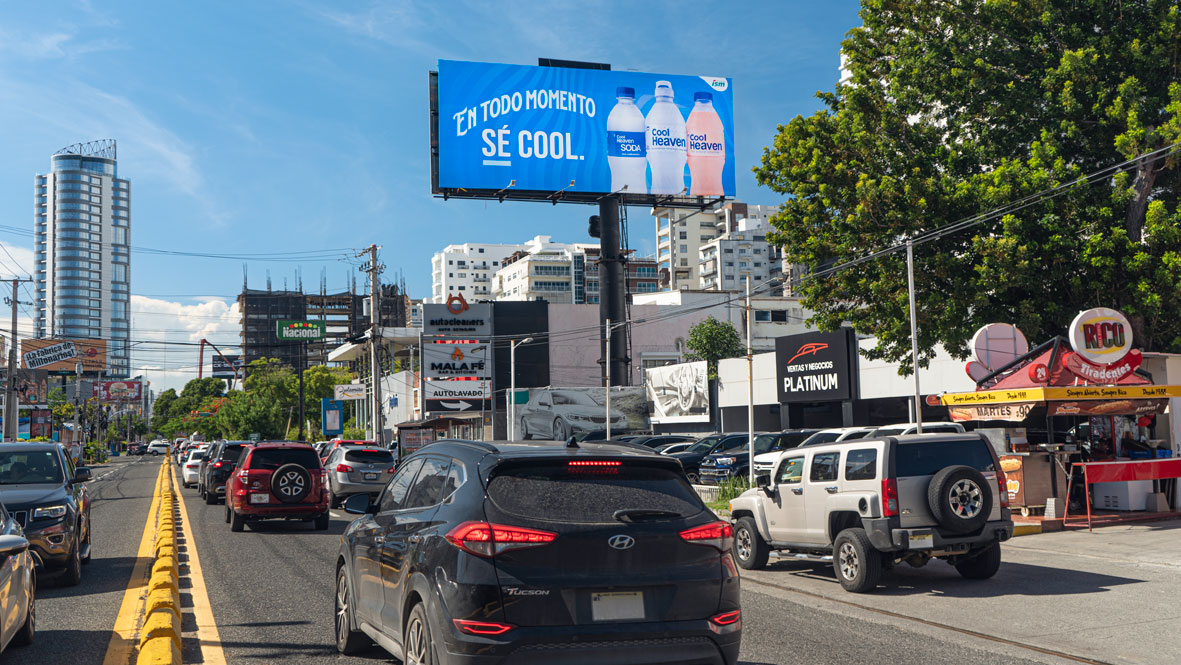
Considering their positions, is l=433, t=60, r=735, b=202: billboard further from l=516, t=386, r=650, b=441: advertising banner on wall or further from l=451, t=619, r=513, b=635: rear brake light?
l=451, t=619, r=513, b=635: rear brake light

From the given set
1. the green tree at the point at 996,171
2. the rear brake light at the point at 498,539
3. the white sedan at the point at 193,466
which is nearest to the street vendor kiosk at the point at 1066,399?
the green tree at the point at 996,171

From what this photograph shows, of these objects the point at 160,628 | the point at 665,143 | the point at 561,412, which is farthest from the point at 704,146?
the point at 160,628

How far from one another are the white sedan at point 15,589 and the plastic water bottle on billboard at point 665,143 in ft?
168

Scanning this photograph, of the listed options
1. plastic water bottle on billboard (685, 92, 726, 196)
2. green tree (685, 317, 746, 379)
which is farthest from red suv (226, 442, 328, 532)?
green tree (685, 317, 746, 379)

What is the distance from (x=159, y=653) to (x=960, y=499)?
900 cm

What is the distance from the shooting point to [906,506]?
38.7 ft

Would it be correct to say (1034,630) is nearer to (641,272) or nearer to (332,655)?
(332,655)

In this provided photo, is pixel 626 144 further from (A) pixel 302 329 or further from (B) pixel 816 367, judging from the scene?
(A) pixel 302 329

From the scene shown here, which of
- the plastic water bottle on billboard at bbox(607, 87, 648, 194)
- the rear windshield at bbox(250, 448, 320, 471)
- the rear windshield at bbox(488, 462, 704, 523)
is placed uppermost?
the plastic water bottle on billboard at bbox(607, 87, 648, 194)

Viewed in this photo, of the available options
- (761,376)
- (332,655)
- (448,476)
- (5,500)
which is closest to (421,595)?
(448,476)

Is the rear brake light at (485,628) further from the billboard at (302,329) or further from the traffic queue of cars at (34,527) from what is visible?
the billboard at (302,329)

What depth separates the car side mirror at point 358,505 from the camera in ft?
25.6

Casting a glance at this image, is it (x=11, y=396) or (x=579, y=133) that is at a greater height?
(x=579, y=133)

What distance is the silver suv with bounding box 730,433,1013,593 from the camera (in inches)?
462
